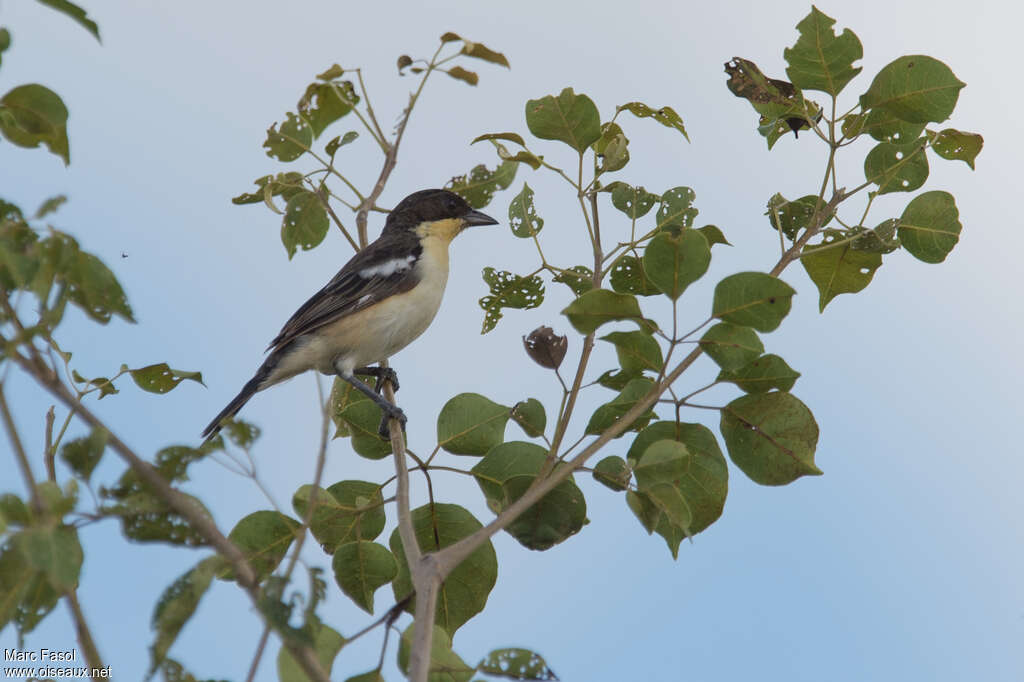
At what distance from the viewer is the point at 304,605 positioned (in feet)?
7.16

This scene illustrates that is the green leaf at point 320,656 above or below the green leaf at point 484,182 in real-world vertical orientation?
below

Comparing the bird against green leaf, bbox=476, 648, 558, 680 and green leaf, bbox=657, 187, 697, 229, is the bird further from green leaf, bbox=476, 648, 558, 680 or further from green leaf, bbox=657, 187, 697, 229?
green leaf, bbox=476, 648, 558, 680

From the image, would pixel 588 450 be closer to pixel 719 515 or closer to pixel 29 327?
pixel 719 515

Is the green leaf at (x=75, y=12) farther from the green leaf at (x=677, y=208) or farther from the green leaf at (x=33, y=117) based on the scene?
the green leaf at (x=677, y=208)

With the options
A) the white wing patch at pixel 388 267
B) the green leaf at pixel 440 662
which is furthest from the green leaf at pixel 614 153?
the white wing patch at pixel 388 267

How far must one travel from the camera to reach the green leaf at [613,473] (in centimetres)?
332

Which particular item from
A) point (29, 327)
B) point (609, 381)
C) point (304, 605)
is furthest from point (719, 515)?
point (29, 327)

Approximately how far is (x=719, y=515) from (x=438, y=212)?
4762 mm

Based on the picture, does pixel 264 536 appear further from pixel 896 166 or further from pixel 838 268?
pixel 896 166

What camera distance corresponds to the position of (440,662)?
2.84 m

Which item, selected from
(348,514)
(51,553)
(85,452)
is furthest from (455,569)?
(51,553)

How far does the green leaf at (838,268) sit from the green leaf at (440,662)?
1974 mm

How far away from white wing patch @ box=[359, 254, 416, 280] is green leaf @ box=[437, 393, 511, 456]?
11.3 ft

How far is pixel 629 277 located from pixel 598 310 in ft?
2.15
